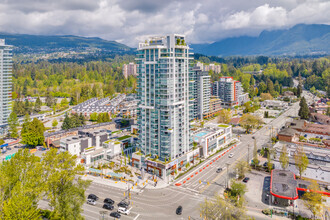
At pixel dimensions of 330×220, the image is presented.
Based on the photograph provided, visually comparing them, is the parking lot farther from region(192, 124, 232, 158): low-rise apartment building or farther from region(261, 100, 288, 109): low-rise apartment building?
region(261, 100, 288, 109): low-rise apartment building


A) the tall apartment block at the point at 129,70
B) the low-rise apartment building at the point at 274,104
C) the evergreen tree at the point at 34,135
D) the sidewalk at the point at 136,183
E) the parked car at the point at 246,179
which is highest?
the tall apartment block at the point at 129,70

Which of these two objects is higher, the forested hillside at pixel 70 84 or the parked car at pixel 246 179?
the forested hillside at pixel 70 84

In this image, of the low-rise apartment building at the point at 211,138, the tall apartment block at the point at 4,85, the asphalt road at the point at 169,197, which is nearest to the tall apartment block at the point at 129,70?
the tall apartment block at the point at 4,85

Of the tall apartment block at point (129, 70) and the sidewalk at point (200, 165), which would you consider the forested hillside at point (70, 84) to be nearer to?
the tall apartment block at point (129, 70)

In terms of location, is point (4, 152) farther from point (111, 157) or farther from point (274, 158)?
point (274, 158)

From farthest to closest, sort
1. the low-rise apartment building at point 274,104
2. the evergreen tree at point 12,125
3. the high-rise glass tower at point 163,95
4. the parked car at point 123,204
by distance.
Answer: the low-rise apartment building at point 274,104 < the evergreen tree at point 12,125 < the high-rise glass tower at point 163,95 < the parked car at point 123,204

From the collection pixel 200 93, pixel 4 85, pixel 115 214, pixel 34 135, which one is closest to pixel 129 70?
pixel 200 93

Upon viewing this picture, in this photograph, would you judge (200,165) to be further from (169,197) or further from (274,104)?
(274,104)
